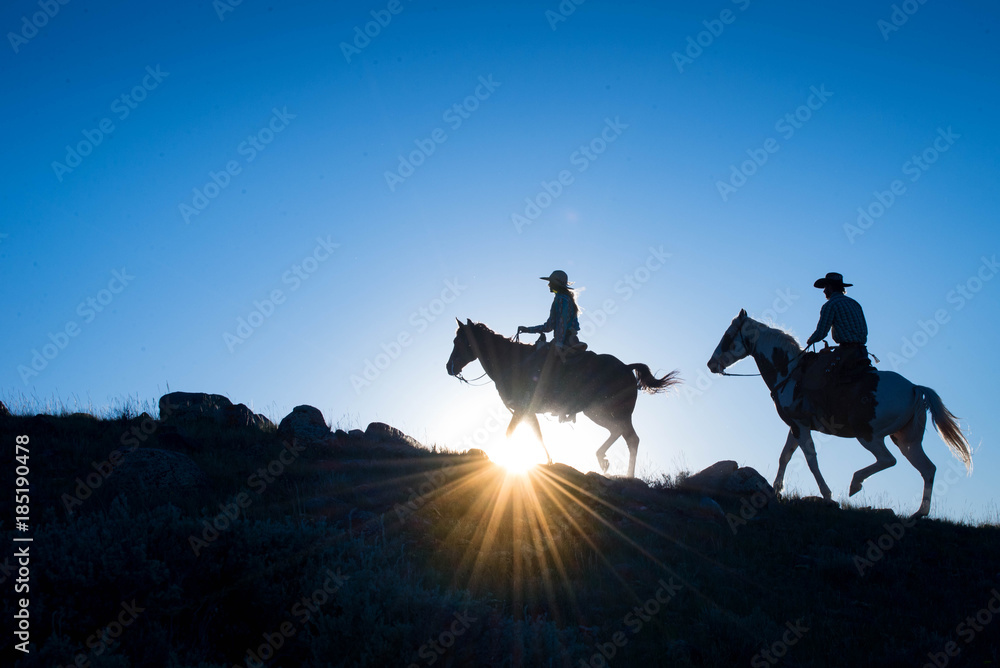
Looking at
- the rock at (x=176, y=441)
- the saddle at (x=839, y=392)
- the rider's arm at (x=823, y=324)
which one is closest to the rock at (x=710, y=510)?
the saddle at (x=839, y=392)

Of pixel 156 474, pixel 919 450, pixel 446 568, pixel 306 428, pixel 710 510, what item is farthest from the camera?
pixel 306 428

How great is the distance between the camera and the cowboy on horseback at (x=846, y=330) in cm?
1233

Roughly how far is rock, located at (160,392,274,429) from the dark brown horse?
4954 millimetres

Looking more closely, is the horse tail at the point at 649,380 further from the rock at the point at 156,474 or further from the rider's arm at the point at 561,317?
the rock at the point at 156,474

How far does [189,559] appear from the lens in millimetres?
6281

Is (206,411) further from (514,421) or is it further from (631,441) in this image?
(631,441)

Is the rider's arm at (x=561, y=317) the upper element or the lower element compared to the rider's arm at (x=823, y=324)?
lower

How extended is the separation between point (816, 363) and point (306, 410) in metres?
9.86

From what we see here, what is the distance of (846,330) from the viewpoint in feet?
40.5

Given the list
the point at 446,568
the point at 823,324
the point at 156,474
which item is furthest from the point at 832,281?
the point at 156,474

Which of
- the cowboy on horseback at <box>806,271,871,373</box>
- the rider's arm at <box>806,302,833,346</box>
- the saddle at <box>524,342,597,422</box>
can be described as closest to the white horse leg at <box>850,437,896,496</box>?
the cowboy on horseback at <box>806,271,871,373</box>

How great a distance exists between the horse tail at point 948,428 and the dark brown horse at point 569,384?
15.5ft

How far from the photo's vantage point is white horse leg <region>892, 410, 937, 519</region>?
1218 cm

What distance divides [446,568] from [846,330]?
838 cm
